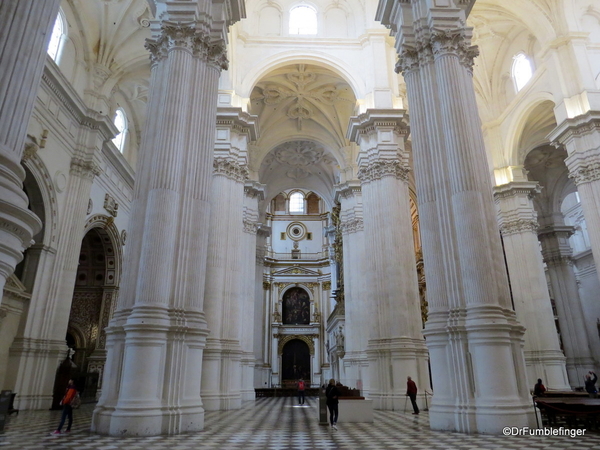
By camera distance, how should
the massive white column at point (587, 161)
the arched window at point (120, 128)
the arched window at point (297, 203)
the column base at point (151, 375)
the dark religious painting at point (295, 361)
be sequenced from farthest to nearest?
the arched window at point (297, 203) < the dark religious painting at point (295, 361) < the arched window at point (120, 128) < the massive white column at point (587, 161) < the column base at point (151, 375)

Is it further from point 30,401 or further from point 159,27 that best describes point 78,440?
point 30,401

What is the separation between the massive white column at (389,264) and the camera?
13.8 metres

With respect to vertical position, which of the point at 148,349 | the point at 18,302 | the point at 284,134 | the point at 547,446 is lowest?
the point at 547,446

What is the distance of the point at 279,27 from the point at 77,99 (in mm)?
8799

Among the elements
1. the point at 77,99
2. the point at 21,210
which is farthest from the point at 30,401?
the point at 21,210

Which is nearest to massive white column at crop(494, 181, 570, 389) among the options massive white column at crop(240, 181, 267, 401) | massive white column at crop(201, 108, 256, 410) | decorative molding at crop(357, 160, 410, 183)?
decorative molding at crop(357, 160, 410, 183)

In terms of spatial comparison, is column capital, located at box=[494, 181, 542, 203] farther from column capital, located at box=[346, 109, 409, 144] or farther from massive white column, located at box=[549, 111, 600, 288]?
column capital, located at box=[346, 109, 409, 144]

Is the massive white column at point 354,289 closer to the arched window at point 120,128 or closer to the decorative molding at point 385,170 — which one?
the decorative molding at point 385,170

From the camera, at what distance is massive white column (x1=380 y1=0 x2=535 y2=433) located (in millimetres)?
7691

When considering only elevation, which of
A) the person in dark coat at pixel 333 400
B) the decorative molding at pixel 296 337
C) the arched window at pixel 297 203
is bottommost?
the person in dark coat at pixel 333 400

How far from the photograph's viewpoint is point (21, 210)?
383 centimetres

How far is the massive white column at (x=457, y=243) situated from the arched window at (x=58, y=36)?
40.1 feet

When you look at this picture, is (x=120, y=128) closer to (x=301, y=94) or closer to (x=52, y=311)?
(x=301, y=94)

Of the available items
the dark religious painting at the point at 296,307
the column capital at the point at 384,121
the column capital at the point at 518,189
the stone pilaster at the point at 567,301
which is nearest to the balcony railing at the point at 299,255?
the dark religious painting at the point at 296,307
